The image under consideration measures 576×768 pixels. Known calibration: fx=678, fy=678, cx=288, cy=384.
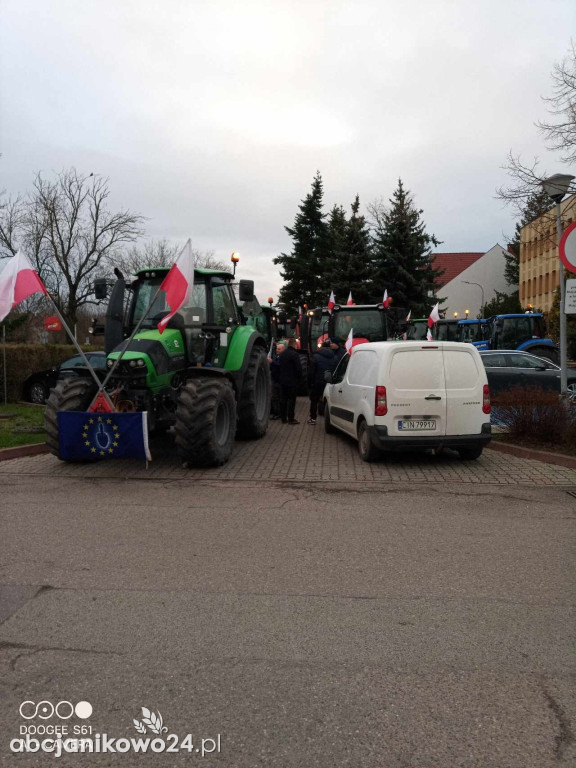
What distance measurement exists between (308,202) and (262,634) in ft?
173

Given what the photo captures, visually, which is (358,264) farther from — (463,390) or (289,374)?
(463,390)

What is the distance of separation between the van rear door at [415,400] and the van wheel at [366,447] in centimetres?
41

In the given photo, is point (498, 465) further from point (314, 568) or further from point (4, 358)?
point (4, 358)

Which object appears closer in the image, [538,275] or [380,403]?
[380,403]

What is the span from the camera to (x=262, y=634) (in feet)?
12.7

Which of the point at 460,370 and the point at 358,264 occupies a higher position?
the point at 358,264

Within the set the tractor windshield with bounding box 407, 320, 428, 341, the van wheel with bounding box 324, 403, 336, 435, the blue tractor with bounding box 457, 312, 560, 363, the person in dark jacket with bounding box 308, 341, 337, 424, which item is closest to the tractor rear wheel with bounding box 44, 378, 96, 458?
the van wheel with bounding box 324, 403, 336, 435

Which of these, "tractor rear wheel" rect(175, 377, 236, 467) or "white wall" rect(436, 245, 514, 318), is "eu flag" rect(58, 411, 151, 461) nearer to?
"tractor rear wheel" rect(175, 377, 236, 467)

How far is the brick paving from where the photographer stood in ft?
28.6

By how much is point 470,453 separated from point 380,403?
163 centimetres

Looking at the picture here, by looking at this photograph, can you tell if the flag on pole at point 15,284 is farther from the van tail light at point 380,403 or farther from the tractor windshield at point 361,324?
the tractor windshield at point 361,324

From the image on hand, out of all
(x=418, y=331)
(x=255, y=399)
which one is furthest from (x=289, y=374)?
(x=418, y=331)

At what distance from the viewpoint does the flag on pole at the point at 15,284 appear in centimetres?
852

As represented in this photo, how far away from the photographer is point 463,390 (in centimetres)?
948
